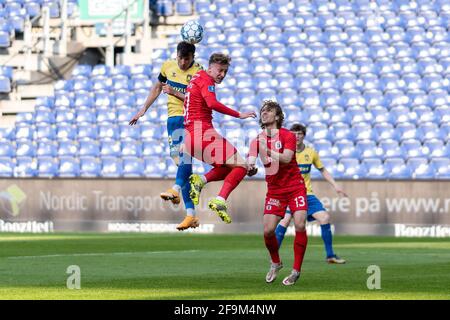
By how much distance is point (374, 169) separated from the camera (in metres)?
28.5

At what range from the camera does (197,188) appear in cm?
1404

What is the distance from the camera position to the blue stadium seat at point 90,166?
3093cm

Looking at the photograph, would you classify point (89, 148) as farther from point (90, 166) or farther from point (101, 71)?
point (101, 71)

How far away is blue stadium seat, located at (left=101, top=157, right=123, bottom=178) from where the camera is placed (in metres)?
30.7

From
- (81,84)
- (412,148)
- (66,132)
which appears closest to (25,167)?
(66,132)

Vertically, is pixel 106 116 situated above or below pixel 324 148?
above

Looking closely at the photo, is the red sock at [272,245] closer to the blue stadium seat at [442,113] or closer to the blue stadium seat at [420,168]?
the blue stadium seat at [420,168]

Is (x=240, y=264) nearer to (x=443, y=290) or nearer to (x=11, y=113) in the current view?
(x=443, y=290)

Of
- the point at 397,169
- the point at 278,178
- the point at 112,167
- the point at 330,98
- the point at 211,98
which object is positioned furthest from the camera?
the point at 112,167

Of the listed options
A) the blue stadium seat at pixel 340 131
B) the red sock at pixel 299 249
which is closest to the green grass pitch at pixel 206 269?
the red sock at pixel 299 249

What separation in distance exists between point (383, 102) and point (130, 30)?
874cm

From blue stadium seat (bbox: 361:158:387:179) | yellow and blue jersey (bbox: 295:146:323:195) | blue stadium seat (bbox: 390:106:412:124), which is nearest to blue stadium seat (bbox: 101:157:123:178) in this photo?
blue stadium seat (bbox: 361:158:387:179)

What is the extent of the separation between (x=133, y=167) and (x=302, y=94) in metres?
5.05

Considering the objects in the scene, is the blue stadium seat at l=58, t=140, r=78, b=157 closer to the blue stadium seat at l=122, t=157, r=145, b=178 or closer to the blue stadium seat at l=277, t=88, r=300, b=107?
the blue stadium seat at l=122, t=157, r=145, b=178
